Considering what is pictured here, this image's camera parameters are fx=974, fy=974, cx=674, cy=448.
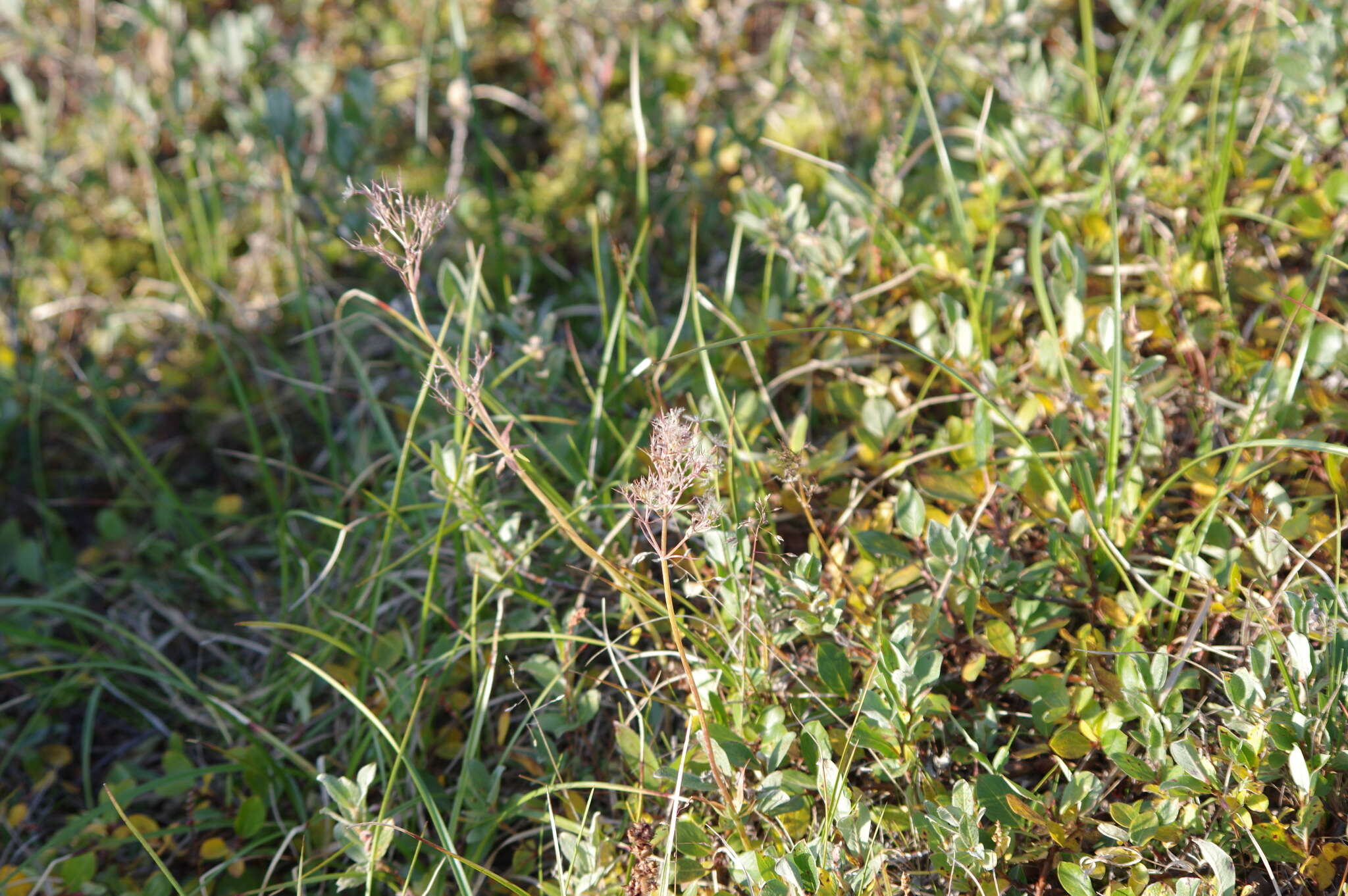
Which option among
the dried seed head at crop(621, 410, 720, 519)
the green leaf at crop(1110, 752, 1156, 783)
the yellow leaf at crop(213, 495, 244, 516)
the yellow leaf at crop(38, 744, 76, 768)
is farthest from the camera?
the yellow leaf at crop(213, 495, 244, 516)

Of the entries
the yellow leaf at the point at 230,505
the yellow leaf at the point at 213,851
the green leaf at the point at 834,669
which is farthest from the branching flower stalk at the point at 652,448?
the yellow leaf at the point at 230,505

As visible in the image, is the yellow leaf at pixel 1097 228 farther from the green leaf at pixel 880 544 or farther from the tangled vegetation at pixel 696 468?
the green leaf at pixel 880 544

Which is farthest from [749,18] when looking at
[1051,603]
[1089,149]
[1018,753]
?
[1018,753]

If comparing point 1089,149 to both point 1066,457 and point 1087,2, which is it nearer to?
point 1087,2

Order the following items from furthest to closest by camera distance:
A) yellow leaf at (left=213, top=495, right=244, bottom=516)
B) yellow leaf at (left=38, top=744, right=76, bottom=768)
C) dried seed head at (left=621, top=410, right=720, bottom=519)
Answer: yellow leaf at (left=213, top=495, right=244, bottom=516) < yellow leaf at (left=38, top=744, right=76, bottom=768) < dried seed head at (left=621, top=410, right=720, bottom=519)

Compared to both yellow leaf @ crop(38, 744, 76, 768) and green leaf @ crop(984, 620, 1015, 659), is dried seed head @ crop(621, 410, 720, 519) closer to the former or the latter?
green leaf @ crop(984, 620, 1015, 659)

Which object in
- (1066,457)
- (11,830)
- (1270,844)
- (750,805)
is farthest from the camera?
(11,830)

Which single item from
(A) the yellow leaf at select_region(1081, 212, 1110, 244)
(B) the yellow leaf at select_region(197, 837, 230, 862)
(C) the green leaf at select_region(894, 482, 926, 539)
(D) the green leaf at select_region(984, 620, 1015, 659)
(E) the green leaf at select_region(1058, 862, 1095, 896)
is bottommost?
(B) the yellow leaf at select_region(197, 837, 230, 862)

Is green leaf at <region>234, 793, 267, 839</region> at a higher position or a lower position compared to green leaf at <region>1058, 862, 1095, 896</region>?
lower

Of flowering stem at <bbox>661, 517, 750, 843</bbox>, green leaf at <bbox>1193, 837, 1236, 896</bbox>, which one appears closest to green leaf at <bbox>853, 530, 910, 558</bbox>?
flowering stem at <bbox>661, 517, 750, 843</bbox>
